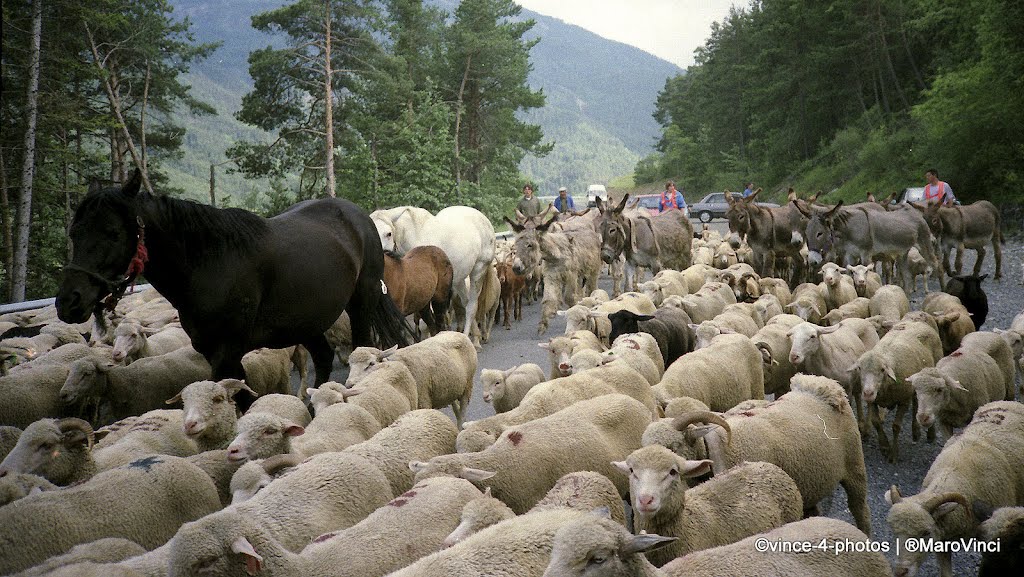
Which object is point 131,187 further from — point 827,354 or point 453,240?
point 453,240

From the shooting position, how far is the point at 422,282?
11.5m

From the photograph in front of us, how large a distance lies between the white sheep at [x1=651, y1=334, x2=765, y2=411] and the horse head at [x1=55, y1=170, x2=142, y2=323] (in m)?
4.48

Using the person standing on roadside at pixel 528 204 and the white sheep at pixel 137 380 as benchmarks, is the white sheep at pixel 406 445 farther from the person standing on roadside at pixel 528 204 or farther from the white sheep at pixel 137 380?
the person standing on roadside at pixel 528 204

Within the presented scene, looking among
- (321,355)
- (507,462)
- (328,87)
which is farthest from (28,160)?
(507,462)

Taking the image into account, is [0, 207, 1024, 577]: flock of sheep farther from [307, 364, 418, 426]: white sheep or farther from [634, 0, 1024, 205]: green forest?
[634, 0, 1024, 205]: green forest

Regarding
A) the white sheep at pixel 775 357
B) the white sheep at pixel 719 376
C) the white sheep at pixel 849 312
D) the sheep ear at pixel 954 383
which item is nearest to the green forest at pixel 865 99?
the white sheep at pixel 849 312

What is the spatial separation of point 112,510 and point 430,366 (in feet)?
12.4

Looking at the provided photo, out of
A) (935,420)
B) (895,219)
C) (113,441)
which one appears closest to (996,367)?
(935,420)

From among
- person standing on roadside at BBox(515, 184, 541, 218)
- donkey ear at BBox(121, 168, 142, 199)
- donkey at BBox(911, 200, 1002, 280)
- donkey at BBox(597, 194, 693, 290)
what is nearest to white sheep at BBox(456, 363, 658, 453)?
donkey ear at BBox(121, 168, 142, 199)

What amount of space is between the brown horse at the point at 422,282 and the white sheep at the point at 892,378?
19.6 feet

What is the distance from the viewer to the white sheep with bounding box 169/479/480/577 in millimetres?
3119

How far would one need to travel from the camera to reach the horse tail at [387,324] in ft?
29.0

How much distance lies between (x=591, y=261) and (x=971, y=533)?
12.5 meters

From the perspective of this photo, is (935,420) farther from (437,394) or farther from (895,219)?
(895,219)
